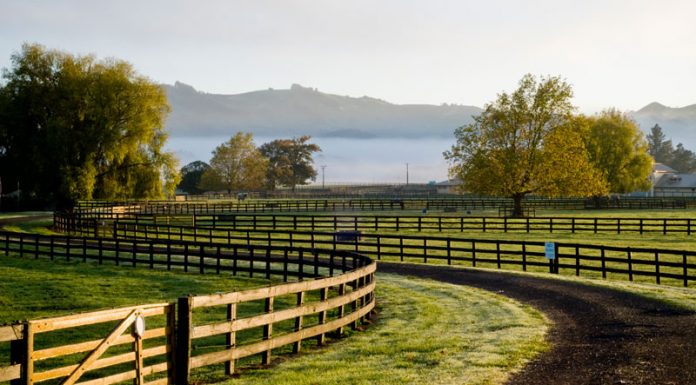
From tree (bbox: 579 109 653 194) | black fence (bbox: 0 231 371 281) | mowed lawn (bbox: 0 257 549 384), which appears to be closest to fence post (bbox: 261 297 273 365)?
mowed lawn (bbox: 0 257 549 384)

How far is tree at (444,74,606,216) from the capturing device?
5984cm

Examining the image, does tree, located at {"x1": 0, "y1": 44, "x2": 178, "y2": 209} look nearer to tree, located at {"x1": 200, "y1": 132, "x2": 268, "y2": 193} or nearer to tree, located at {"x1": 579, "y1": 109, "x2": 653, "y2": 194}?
tree, located at {"x1": 579, "y1": 109, "x2": 653, "y2": 194}

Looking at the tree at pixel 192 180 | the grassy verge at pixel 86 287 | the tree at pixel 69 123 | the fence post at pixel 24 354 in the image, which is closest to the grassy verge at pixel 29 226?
the tree at pixel 69 123

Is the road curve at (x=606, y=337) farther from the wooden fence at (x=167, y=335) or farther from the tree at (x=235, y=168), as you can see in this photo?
the tree at (x=235, y=168)

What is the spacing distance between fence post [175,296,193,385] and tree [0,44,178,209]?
49.8 meters

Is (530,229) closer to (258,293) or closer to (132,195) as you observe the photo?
(132,195)

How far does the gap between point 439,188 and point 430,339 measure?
586ft

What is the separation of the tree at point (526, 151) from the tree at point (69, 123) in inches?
1085

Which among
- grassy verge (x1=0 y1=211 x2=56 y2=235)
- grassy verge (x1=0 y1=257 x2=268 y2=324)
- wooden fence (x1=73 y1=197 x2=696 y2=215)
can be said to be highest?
wooden fence (x1=73 y1=197 x2=696 y2=215)

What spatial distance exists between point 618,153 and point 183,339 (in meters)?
88.0

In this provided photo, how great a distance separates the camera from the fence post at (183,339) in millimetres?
10234

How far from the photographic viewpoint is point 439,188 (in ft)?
625

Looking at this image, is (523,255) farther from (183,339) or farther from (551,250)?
(183,339)

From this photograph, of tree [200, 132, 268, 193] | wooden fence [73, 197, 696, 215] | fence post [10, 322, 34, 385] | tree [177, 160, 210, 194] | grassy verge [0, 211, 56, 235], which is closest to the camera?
fence post [10, 322, 34, 385]
